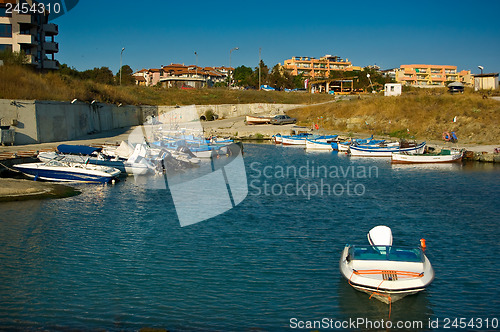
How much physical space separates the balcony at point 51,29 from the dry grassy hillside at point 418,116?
37.0m

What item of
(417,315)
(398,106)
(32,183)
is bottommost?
(417,315)

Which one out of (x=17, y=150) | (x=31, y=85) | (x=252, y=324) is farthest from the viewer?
(x=31, y=85)

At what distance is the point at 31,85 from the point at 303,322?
40232mm

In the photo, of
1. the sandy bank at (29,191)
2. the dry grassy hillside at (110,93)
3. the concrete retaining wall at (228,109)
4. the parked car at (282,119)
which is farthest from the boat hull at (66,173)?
the concrete retaining wall at (228,109)

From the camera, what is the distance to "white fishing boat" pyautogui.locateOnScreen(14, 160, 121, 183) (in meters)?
30.3

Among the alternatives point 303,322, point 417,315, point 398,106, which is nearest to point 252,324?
point 303,322

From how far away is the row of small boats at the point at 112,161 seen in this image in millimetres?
30703

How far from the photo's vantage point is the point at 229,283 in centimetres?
1453

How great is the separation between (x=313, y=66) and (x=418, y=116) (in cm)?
10269

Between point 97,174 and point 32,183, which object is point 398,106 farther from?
point 32,183

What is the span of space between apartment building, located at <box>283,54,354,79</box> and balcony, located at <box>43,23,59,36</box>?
92460 millimetres

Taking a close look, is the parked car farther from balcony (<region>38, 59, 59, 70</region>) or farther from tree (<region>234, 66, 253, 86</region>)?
tree (<region>234, 66, 253, 86</region>)

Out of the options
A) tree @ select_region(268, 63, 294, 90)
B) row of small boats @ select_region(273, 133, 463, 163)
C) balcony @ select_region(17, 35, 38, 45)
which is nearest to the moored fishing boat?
row of small boats @ select_region(273, 133, 463, 163)

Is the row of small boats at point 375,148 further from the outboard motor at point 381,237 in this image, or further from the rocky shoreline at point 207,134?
the outboard motor at point 381,237
